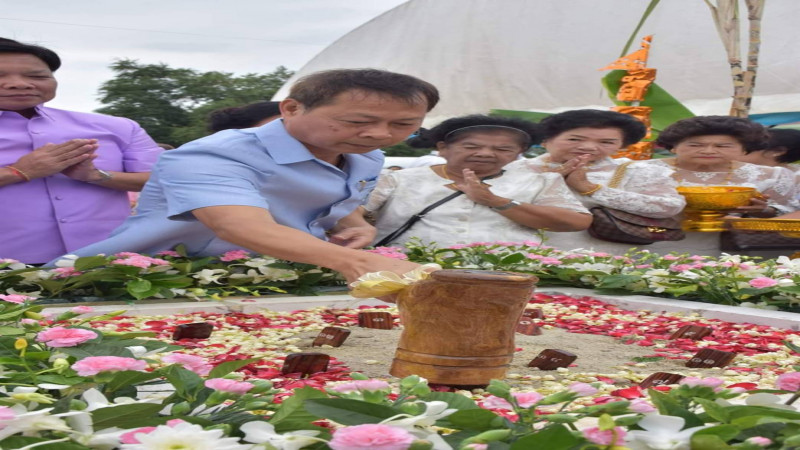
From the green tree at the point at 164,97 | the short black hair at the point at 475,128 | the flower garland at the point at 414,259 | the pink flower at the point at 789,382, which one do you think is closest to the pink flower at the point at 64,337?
the pink flower at the point at 789,382

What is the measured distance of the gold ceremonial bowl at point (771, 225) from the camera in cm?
538

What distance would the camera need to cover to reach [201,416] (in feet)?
4.65

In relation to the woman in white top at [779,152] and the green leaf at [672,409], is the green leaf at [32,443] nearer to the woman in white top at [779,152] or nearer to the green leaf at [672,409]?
the green leaf at [672,409]

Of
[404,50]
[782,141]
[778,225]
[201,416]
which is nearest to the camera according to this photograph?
[201,416]

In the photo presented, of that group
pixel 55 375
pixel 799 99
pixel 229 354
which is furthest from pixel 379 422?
pixel 799 99

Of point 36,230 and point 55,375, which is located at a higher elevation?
point 55,375

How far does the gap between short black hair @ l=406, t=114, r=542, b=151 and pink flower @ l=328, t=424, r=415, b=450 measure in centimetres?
425

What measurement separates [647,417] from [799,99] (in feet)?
76.5

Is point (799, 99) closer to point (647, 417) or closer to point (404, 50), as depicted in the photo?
point (404, 50)

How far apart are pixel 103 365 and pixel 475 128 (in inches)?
157

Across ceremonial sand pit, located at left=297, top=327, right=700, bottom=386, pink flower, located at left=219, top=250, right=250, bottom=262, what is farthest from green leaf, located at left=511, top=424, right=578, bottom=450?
pink flower, located at left=219, top=250, right=250, bottom=262

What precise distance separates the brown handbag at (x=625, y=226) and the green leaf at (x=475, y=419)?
15.4 feet

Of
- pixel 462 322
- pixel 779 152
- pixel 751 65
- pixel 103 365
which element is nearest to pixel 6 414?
pixel 103 365

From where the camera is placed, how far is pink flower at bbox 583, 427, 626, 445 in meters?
1.22
